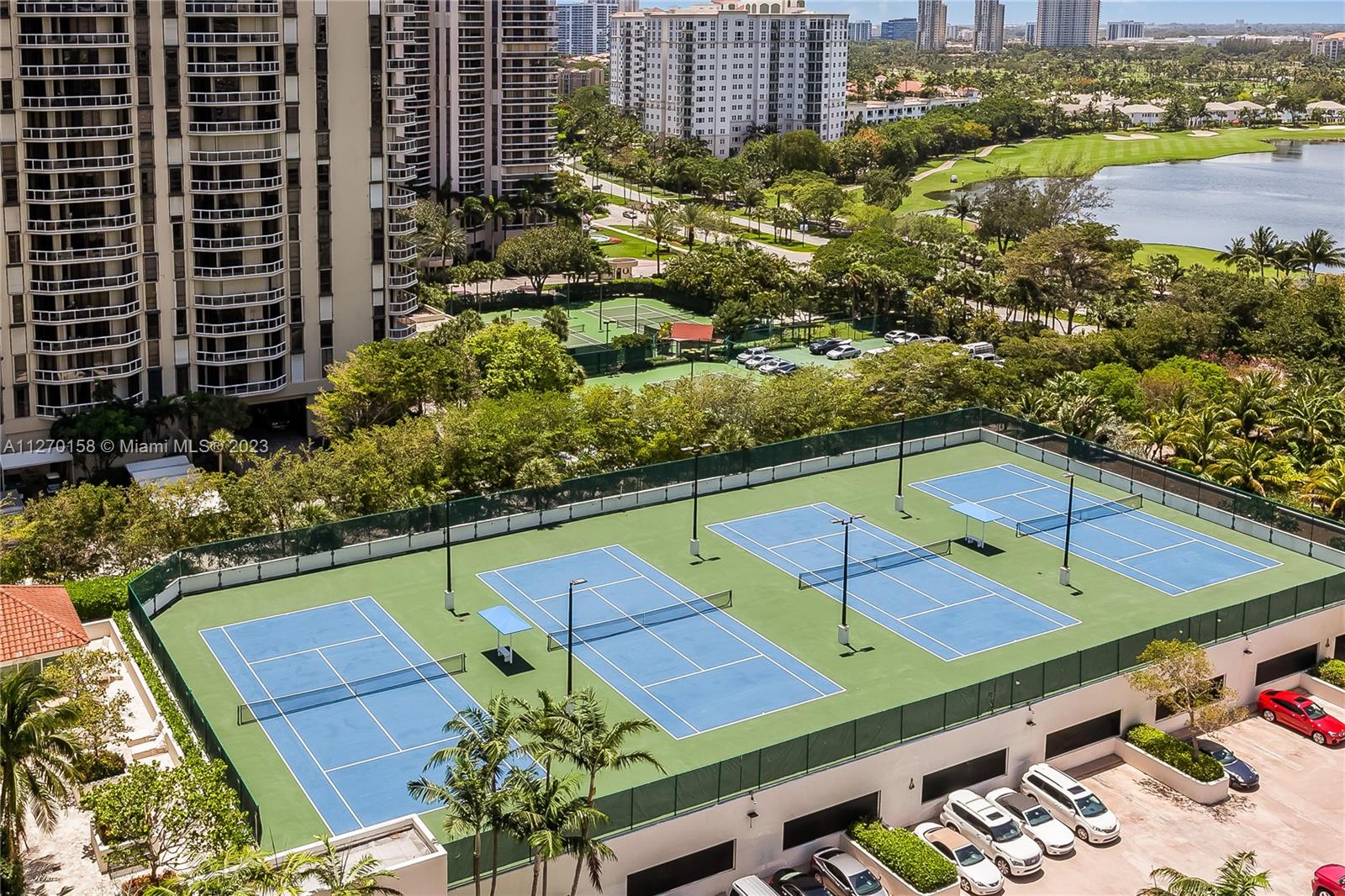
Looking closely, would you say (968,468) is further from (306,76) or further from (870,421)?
(306,76)

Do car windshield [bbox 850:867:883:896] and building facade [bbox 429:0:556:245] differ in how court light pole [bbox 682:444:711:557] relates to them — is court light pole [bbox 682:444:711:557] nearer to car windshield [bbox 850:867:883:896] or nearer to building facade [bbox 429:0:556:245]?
car windshield [bbox 850:867:883:896]

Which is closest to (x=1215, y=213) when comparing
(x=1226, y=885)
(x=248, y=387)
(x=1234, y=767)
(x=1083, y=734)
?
(x=248, y=387)

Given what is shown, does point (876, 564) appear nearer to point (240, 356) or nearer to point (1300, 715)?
point (1300, 715)

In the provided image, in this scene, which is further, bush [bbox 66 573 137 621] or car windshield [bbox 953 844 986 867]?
bush [bbox 66 573 137 621]

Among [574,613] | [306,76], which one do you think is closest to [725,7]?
[306,76]

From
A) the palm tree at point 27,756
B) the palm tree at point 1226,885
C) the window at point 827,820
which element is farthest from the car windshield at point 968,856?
the palm tree at point 27,756

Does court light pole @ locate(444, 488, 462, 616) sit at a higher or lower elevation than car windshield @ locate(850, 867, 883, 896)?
→ higher

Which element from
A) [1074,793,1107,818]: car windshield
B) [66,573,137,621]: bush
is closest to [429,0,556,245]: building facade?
[66,573,137,621]: bush
